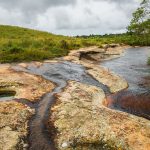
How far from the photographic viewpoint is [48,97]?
55.6 ft

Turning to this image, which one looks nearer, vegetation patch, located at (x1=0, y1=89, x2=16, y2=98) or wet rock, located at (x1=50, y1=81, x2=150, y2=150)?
wet rock, located at (x1=50, y1=81, x2=150, y2=150)

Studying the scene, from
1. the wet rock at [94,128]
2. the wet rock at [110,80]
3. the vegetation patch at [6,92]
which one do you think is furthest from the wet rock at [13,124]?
the wet rock at [110,80]

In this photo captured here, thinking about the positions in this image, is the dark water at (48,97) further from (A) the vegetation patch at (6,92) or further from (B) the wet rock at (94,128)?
(A) the vegetation patch at (6,92)

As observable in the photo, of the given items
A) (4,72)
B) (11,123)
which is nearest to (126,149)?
(11,123)

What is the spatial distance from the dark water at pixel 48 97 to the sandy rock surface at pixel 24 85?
0.62 m

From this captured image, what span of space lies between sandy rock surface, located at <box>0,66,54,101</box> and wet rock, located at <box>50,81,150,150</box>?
2.30 m

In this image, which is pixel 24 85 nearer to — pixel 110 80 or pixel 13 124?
pixel 13 124

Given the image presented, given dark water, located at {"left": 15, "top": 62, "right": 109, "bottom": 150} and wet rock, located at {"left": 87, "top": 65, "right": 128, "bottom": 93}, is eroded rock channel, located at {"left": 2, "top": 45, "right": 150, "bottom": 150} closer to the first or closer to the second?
dark water, located at {"left": 15, "top": 62, "right": 109, "bottom": 150}

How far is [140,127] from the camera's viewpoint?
1280 centimetres

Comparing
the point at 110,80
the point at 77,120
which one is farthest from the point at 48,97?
the point at 110,80

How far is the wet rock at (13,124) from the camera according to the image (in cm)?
1154

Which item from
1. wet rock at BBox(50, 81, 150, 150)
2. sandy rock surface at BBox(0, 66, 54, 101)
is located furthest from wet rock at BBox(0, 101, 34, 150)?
sandy rock surface at BBox(0, 66, 54, 101)

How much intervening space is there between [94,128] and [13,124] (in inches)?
132

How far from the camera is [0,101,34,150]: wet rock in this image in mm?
11539
